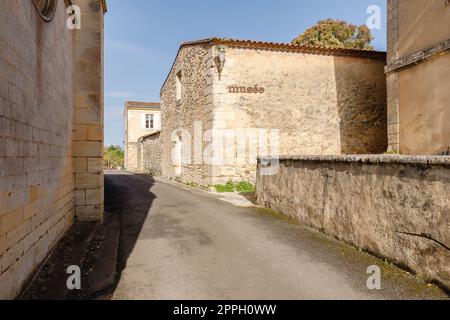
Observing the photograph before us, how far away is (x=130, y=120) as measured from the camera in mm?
29391

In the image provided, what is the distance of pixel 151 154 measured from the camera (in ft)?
66.7

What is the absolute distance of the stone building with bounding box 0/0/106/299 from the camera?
2682mm

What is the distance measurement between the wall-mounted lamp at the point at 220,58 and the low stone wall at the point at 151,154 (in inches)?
338

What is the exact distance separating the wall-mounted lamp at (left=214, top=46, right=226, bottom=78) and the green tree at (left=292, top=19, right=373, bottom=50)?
1376 cm

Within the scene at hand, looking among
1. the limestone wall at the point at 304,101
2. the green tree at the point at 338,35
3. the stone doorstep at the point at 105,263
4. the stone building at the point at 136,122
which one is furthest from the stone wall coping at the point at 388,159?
the stone building at the point at 136,122

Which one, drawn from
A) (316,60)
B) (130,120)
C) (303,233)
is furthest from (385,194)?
(130,120)

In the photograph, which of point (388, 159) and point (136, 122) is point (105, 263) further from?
point (136, 122)

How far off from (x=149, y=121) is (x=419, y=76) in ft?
83.6

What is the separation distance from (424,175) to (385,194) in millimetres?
610

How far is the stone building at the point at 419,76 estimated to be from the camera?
297 inches

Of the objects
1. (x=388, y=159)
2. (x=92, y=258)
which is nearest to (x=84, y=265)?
(x=92, y=258)

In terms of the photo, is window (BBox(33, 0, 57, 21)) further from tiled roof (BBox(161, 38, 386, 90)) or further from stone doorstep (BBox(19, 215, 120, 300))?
tiled roof (BBox(161, 38, 386, 90))

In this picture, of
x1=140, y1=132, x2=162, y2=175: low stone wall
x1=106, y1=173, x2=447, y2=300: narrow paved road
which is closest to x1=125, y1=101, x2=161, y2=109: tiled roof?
x1=140, y1=132, x2=162, y2=175: low stone wall
